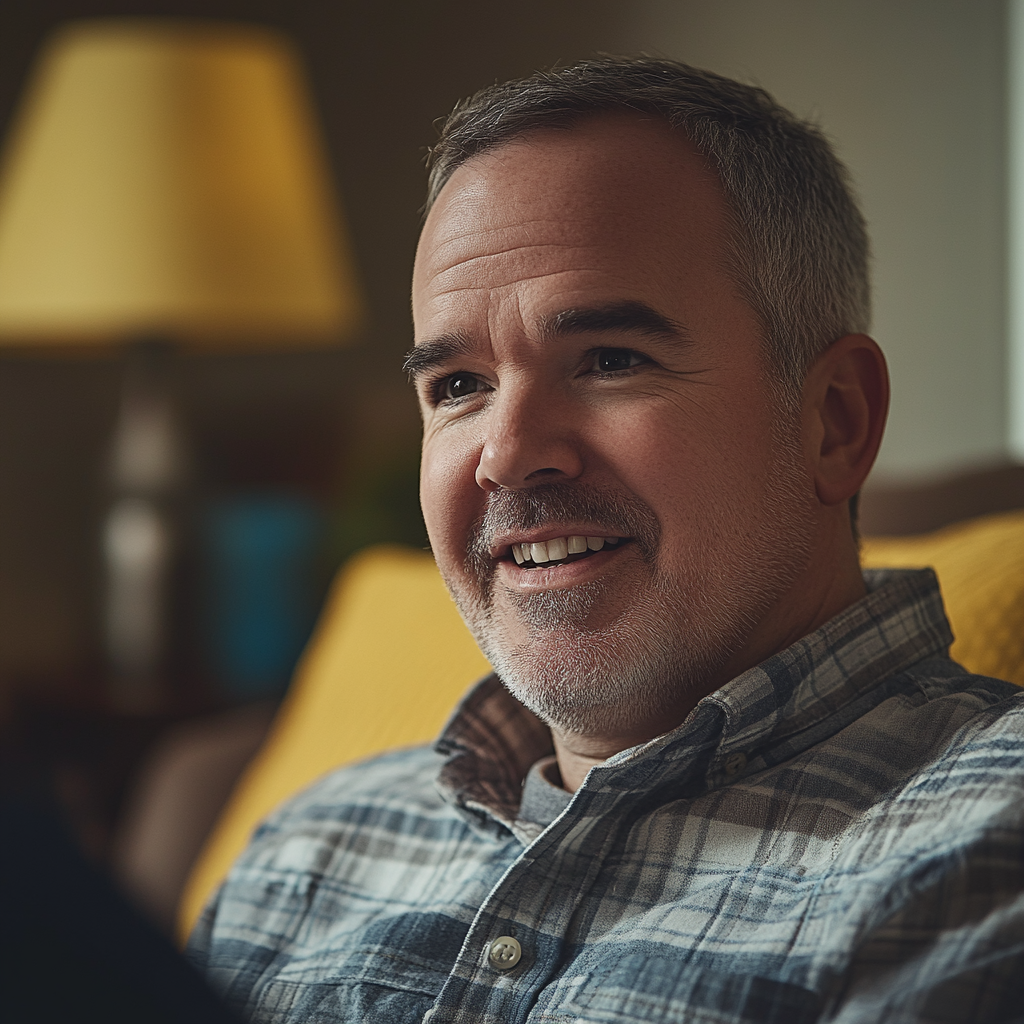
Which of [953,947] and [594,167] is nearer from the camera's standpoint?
[953,947]

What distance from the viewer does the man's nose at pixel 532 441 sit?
0.83 metres

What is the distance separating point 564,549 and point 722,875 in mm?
249

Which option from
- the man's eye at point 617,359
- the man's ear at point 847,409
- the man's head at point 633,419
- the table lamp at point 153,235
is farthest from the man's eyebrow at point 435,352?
the table lamp at point 153,235

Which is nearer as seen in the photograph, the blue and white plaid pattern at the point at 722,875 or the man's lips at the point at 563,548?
the blue and white plaid pattern at the point at 722,875

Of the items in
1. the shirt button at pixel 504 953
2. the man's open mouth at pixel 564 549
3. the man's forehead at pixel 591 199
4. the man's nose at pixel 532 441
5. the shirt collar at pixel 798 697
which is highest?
the man's forehead at pixel 591 199

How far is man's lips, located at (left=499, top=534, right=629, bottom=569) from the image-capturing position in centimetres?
84

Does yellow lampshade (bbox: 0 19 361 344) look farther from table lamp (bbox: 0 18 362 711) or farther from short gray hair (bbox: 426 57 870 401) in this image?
short gray hair (bbox: 426 57 870 401)

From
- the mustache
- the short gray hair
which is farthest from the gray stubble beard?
the short gray hair

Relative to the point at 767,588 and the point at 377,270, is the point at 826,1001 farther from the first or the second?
the point at 377,270

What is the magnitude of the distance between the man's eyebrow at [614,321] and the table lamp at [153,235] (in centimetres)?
153

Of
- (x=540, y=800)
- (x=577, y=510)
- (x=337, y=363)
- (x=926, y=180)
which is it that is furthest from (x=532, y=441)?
(x=337, y=363)

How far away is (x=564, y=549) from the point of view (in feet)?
2.80

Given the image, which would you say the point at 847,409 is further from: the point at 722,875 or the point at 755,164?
the point at 722,875

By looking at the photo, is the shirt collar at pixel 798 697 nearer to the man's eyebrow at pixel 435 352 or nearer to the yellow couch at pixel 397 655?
the yellow couch at pixel 397 655
